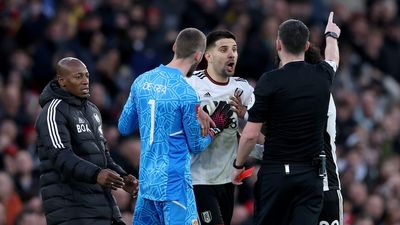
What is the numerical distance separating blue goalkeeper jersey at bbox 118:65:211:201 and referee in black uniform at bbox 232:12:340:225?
1.65 ft

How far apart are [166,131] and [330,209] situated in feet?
5.63

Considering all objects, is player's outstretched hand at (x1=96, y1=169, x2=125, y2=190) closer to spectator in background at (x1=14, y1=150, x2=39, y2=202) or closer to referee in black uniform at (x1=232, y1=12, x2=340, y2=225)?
referee in black uniform at (x1=232, y1=12, x2=340, y2=225)

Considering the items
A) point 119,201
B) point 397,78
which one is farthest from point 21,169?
point 397,78

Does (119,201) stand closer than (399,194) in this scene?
Yes

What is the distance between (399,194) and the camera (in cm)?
1992

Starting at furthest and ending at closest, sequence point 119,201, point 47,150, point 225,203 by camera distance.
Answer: point 119,201 < point 225,203 < point 47,150

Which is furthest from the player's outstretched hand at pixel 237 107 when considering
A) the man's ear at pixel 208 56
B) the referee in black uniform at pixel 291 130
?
the referee in black uniform at pixel 291 130

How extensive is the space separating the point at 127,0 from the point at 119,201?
5199 millimetres

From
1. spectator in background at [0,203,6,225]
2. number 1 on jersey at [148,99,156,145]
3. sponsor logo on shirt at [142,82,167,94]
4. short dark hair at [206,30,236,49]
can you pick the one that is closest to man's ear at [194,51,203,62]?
sponsor logo on shirt at [142,82,167,94]

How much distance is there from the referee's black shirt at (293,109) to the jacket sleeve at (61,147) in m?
1.54

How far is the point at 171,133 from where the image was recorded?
37.2ft

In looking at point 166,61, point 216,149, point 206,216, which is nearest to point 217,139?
point 216,149

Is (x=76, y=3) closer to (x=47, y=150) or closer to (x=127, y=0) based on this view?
(x=127, y=0)

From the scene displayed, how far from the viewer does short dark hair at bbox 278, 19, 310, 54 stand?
11195 millimetres
